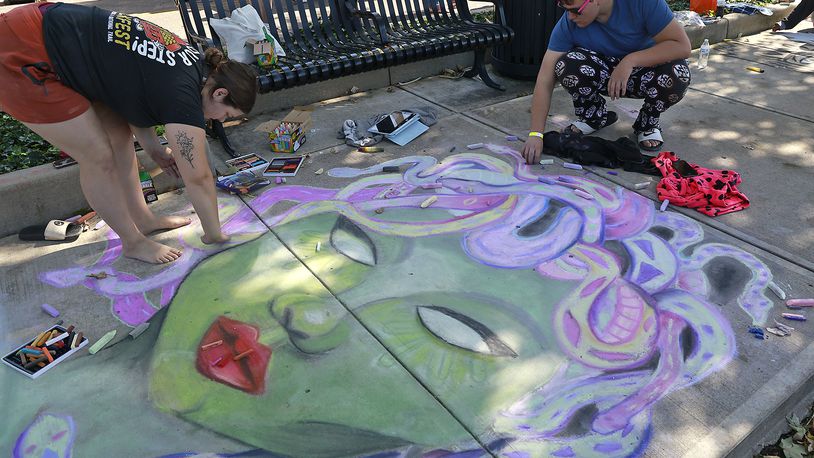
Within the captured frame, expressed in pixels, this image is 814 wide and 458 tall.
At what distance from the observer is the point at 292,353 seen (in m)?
2.15

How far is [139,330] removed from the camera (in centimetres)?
228

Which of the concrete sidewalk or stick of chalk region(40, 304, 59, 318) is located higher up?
stick of chalk region(40, 304, 59, 318)

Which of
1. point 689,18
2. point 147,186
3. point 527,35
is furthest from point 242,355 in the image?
point 689,18

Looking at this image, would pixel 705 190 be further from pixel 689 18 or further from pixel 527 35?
pixel 689 18

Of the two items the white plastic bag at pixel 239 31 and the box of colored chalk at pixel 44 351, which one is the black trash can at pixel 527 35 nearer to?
the white plastic bag at pixel 239 31

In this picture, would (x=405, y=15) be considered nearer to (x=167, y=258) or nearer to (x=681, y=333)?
(x=167, y=258)

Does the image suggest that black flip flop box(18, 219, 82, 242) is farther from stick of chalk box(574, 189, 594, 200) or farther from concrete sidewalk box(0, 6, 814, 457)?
stick of chalk box(574, 189, 594, 200)

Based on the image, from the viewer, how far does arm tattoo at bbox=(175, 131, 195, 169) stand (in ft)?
7.58

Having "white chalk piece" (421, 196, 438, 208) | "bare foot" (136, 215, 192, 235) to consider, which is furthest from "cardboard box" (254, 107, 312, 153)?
"white chalk piece" (421, 196, 438, 208)

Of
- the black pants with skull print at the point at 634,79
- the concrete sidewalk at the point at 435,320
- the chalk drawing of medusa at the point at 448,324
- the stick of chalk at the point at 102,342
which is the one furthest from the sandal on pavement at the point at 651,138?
the stick of chalk at the point at 102,342

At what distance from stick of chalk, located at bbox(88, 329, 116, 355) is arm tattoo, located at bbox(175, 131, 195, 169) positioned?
0.76 metres

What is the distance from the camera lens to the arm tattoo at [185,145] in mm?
2311

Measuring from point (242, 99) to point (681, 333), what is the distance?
202 centimetres

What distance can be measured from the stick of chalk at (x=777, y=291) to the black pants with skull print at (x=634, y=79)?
155 centimetres
